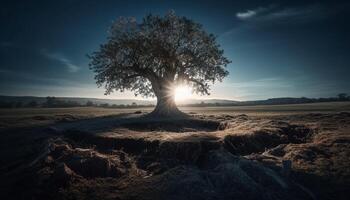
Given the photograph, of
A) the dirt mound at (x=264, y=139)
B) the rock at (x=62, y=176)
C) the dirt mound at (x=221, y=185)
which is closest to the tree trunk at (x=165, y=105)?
the dirt mound at (x=264, y=139)

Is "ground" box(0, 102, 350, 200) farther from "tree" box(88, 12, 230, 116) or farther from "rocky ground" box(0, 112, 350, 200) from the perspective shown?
"tree" box(88, 12, 230, 116)

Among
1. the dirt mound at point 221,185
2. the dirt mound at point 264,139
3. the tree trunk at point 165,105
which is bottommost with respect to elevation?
the dirt mound at point 221,185

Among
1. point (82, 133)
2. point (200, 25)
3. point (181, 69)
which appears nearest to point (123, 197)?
point (82, 133)

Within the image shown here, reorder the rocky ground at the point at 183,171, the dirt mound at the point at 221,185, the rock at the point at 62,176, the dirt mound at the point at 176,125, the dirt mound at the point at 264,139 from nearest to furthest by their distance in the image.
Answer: the dirt mound at the point at 221,185
the rocky ground at the point at 183,171
the rock at the point at 62,176
the dirt mound at the point at 264,139
the dirt mound at the point at 176,125

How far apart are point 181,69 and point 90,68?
45.7ft

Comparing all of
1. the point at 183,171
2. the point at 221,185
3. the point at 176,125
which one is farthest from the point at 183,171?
the point at 176,125

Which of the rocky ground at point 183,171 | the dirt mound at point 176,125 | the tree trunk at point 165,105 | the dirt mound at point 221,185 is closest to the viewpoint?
the dirt mound at point 221,185

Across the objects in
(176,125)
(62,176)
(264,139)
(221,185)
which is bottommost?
(221,185)

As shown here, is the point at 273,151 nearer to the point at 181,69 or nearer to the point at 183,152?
the point at 183,152

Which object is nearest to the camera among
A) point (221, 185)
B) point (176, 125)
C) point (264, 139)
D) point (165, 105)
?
point (221, 185)

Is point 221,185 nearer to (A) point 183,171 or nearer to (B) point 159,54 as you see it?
(A) point 183,171

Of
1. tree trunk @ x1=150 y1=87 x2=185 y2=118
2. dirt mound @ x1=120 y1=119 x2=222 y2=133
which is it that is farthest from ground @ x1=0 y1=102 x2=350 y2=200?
tree trunk @ x1=150 y1=87 x2=185 y2=118

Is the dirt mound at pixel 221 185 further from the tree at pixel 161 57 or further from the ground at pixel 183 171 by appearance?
the tree at pixel 161 57

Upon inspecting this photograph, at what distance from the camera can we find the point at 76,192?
29.8 feet
